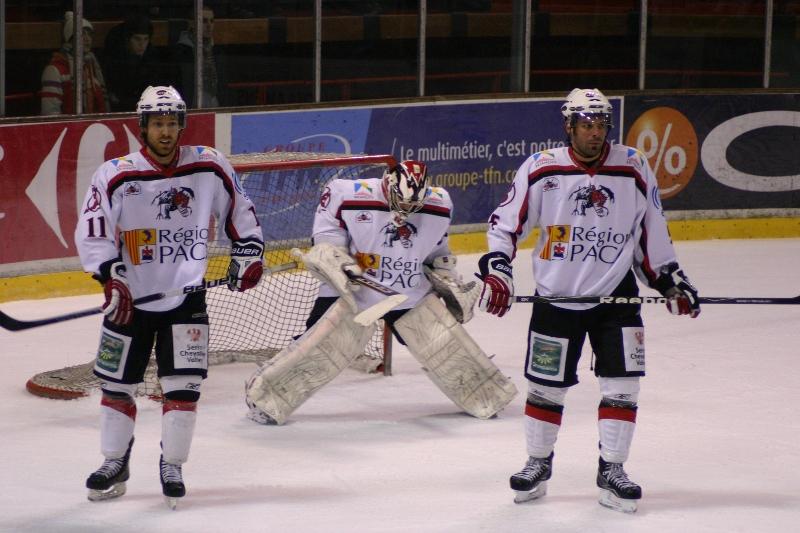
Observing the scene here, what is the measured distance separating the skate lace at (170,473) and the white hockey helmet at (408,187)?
1375 millimetres

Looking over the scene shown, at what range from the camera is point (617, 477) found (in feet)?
13.6

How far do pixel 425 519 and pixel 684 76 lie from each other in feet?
21.2

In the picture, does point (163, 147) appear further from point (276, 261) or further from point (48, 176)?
point (48, 176)

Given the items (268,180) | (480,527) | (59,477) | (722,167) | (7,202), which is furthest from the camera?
(722,167)

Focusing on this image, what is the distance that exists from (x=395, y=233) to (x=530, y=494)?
1293 mm

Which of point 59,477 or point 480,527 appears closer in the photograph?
point 480,527

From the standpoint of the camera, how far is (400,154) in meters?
8.39

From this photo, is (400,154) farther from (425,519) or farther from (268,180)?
(425,519)

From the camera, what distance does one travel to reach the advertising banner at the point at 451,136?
8.01m

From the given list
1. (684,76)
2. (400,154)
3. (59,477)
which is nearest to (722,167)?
(684,76)

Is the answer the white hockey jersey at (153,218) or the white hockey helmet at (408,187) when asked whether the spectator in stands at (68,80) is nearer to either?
the white hockey helmet at (408,187)

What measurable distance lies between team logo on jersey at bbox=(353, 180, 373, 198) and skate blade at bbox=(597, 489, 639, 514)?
4.98 ft

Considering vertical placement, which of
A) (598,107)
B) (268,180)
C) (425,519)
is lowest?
(425,519)

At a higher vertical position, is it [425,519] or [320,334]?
[320,334]
